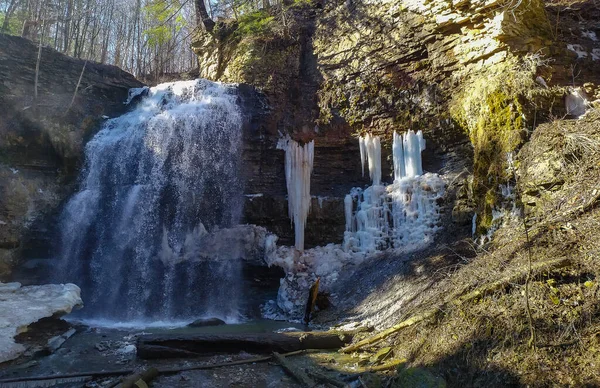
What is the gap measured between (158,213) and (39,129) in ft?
17.2

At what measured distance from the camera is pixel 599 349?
3.65 meters

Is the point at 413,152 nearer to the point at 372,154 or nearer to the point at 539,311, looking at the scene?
the point at 372,154

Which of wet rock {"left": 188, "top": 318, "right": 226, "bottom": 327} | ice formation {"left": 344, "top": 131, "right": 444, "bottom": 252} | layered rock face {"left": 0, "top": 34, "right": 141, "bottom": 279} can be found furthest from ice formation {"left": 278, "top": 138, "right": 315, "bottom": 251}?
layered rock face {"left": 0, "top": 34, "right": 141, "bottom": 279}

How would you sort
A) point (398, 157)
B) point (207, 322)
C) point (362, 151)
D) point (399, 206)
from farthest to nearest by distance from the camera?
point (362, 151)
point (398, 157)
point (399, 206)
point (207, 322)

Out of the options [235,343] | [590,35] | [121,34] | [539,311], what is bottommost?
[235,343]

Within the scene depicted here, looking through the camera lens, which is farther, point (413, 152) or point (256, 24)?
point (256, 24)

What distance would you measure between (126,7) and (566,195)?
31883 millimetres

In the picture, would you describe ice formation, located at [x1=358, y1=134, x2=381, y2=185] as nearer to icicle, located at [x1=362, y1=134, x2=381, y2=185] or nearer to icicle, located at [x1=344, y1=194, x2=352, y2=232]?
icicle, located at [x1=362, y1=134, x2=381, y2=185]

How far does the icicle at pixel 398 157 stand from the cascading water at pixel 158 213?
513 cm

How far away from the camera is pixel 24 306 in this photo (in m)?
8.37

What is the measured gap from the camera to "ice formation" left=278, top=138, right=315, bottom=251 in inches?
513

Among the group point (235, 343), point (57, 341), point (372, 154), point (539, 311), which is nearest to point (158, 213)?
point (57, 341)

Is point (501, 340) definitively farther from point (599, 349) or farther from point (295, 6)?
point (295, 6)

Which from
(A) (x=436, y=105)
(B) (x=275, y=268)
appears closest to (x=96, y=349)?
(B) (x=275, y=268)
